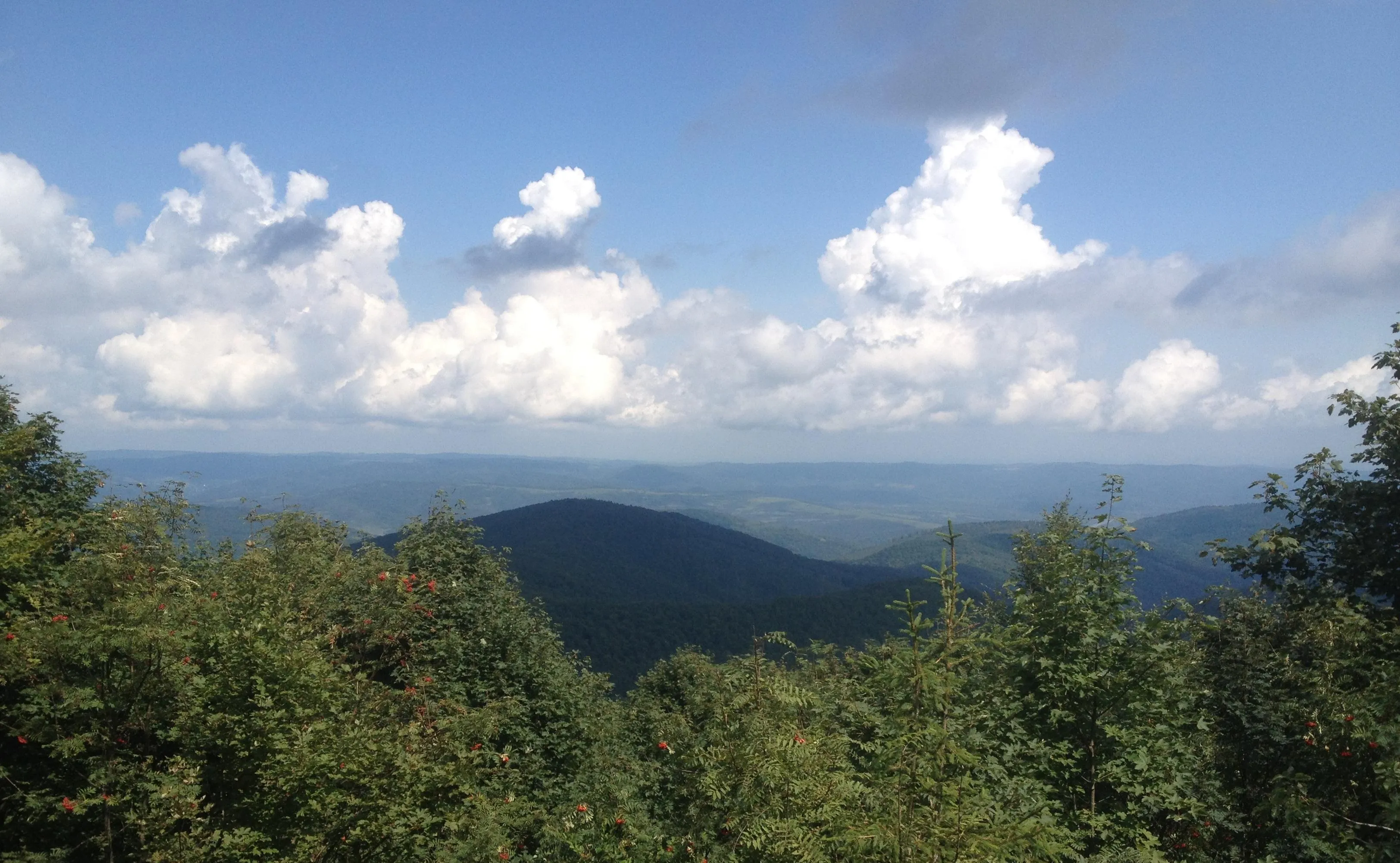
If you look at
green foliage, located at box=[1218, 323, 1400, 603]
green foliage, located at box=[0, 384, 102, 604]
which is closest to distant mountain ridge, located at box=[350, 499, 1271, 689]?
green foliage, located at box=[1218, 323, 1400, 603]

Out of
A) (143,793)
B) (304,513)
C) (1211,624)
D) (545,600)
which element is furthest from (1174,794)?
(545,600)

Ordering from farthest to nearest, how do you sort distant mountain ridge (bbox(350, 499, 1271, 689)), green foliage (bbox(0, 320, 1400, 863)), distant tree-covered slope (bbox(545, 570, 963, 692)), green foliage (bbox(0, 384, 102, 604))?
distant mountain ridge (bbox(350, 499, 1271, 689)) → distant tree-covered slope (bbox(545, 570, 963, 692)) → green foliage (bbox(0, 384, 102, 604)) → green foliage (bbox(0, 320, 1400, 863))

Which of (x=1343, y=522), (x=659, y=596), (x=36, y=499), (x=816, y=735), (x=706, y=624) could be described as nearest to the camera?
(x=816, y=735)

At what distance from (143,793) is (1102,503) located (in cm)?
1181

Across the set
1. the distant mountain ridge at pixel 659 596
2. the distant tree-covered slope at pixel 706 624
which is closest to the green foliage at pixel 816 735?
the distant mountain ridge at pixel 659 596

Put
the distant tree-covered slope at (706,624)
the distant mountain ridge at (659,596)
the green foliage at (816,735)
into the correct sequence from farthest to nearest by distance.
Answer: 1. the distant mountain ridge at (659,596)
2. the distant tree-covered slope at (706,624)
3. the green foliage at (816,735)

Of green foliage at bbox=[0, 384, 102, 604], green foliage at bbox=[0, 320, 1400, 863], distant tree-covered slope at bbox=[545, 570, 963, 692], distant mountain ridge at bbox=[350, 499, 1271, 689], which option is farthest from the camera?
distant mountain ridge at bbox=[350, 499, 1271, 689]

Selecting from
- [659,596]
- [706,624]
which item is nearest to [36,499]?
[706,624]

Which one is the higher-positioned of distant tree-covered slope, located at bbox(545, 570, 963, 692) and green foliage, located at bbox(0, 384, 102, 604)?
green foliage, located at bbox(0, 384, 102, 604)

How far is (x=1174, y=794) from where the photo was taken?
7.20 meters

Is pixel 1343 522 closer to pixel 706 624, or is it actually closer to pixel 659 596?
pixel 706 624

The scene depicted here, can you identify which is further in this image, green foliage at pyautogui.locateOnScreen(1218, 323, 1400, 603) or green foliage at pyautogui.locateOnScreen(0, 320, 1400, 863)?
green foliage at pyautogui.locateOnScreen(1218, 323, 1400, 603)

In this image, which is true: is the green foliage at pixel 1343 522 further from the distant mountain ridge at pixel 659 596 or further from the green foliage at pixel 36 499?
the green foliage at pixel 36 499

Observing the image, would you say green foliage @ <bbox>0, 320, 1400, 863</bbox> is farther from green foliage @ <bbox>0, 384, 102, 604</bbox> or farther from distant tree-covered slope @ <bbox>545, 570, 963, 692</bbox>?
distant tree-covered slope @ <bbox>545, 570, 963, 692</bbox>
